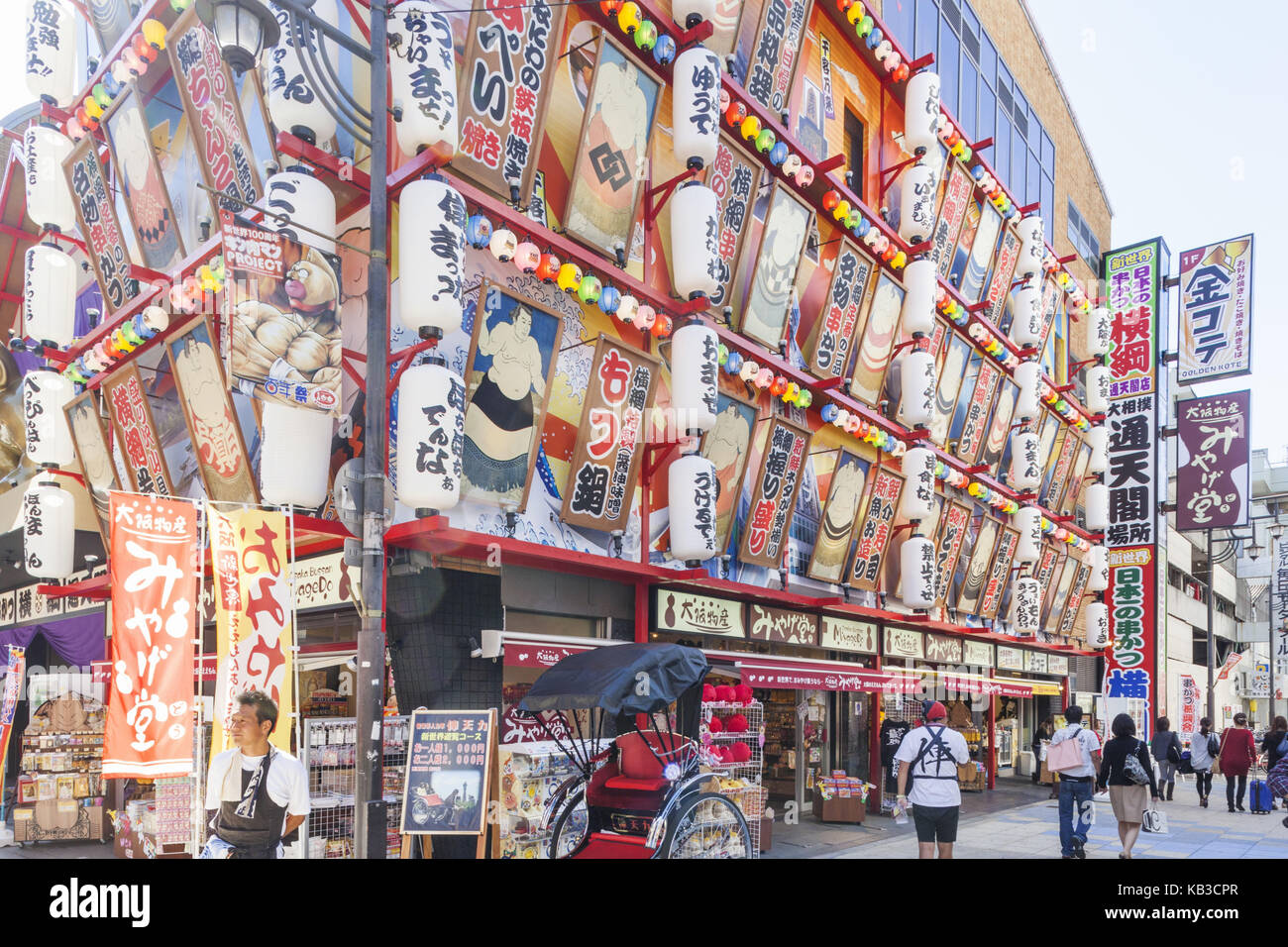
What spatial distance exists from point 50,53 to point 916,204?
15.7 metres

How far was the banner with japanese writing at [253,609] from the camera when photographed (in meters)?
8.18

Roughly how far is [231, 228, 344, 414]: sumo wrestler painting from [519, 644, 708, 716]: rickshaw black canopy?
11.9ft

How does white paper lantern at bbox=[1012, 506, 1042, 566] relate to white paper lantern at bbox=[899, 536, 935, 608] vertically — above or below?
above

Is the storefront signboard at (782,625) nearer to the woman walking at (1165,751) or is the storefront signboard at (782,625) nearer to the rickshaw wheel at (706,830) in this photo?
the rickshaw wheel at (706,830)

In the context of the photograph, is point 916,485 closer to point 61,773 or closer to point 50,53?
point 61,773

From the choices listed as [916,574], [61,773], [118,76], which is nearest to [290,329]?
[118,76]

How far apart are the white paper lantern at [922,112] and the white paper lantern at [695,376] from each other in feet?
32.1

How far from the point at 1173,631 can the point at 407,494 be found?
41658mm

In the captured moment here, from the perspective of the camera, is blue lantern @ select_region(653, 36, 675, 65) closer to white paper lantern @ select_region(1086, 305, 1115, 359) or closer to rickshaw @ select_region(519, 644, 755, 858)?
rickshaw @ select_region(519, 644, 755, 858)

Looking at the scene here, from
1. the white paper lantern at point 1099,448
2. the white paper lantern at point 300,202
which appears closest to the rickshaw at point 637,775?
the white paper lantern at point 300,202

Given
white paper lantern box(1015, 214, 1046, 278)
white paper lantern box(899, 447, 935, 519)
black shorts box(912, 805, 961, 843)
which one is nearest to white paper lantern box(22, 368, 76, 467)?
black shorts box(912, 805, 961, 843)

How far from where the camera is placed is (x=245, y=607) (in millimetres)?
8383

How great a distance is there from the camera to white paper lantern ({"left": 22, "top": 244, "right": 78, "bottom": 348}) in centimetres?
1494

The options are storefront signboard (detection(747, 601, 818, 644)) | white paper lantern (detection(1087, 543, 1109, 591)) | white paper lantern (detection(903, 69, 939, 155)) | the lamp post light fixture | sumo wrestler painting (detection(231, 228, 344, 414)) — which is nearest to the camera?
the lamp post light fixture
